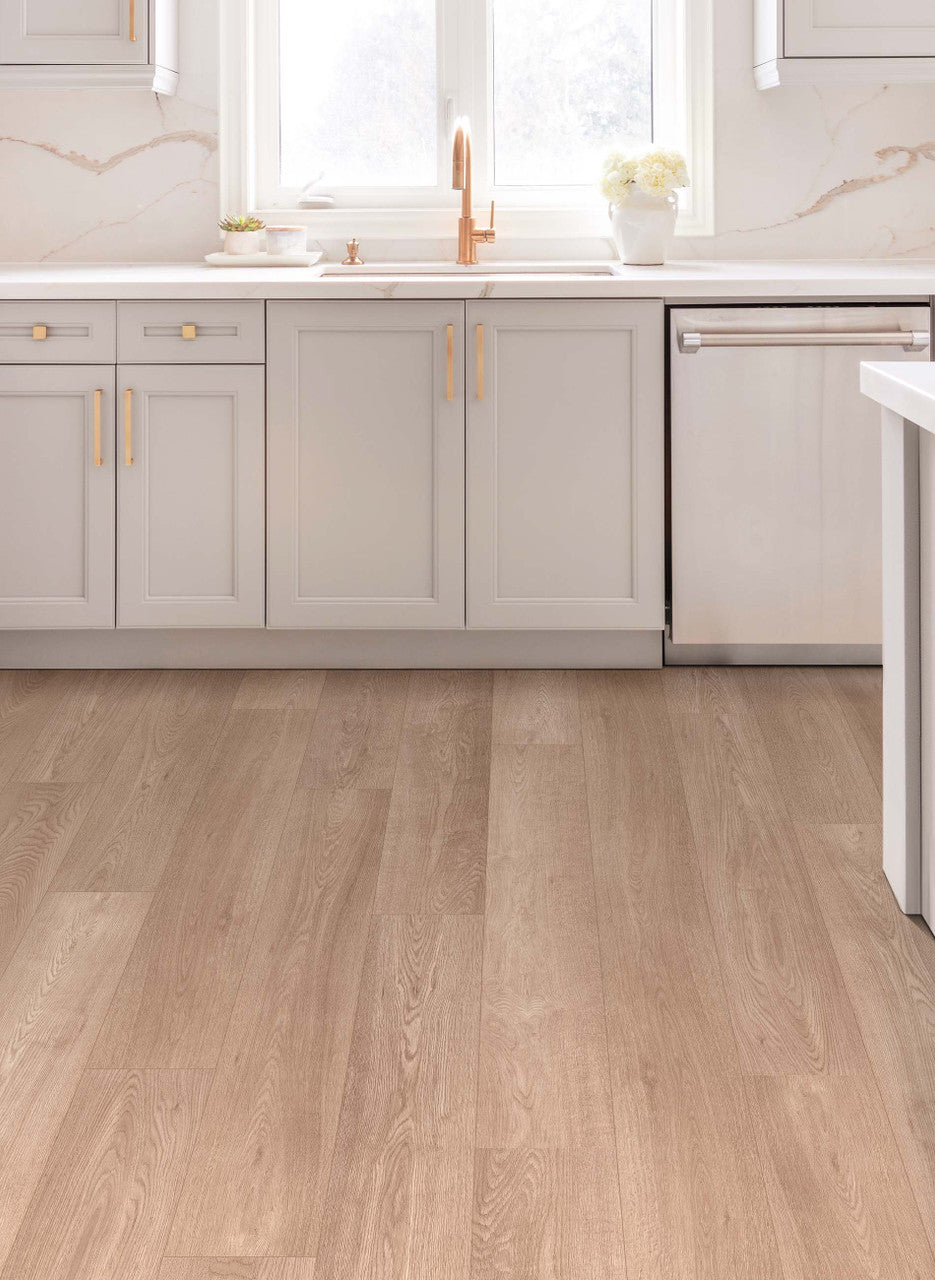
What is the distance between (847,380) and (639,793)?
48.8 inches

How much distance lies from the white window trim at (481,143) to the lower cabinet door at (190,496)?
82 centimetres

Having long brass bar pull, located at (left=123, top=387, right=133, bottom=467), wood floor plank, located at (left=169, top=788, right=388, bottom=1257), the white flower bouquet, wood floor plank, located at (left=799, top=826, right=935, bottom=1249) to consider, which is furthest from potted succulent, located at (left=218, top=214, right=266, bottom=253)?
wood floor plank, located at (left=799, top=826, right=935, bottom=1249)

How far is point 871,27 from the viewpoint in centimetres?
348

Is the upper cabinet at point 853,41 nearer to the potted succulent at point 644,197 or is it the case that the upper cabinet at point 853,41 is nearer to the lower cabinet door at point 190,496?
the potted succulent at point 644,197

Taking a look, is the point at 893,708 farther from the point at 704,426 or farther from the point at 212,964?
the point at 704,426

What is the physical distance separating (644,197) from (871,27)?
67 centimetres

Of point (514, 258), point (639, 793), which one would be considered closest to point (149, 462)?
point (514, 258)

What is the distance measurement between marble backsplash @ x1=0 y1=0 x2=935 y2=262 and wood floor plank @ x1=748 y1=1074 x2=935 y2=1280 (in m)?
2.77

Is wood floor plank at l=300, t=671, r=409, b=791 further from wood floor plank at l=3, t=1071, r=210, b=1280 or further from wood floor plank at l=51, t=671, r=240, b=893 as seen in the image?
wood floor plank at l=3, t=1071, r=210, b=1280

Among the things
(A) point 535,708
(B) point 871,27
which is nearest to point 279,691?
(A) point 535,708

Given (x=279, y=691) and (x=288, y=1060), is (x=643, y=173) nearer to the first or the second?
(x=279, y=691)

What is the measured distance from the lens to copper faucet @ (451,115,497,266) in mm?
3703

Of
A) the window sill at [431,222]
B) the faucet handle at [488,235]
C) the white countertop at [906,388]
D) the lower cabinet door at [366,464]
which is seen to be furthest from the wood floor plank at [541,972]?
the window sill at [431,222]

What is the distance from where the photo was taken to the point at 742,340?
3355 millimetres
